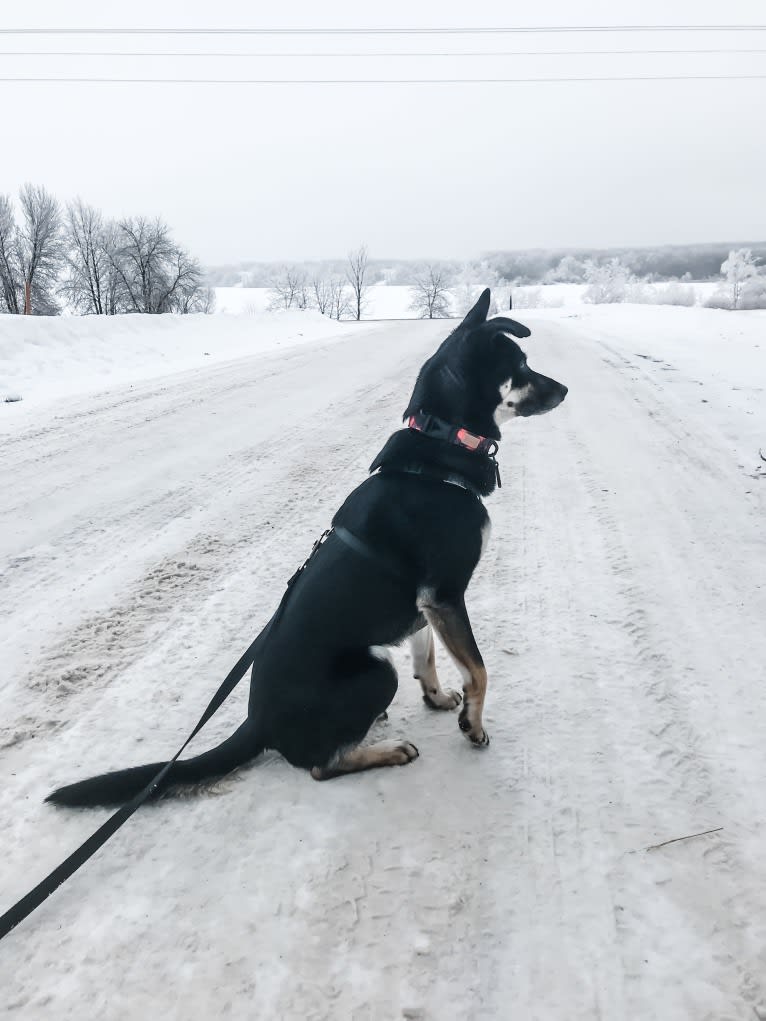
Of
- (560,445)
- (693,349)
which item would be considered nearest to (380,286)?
(693,349)

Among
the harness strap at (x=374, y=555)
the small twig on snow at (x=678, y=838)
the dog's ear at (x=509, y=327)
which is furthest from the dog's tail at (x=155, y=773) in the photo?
the dog's ear at (x=509, y=327)

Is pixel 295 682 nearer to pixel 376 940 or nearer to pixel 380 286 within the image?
pixel 376 940

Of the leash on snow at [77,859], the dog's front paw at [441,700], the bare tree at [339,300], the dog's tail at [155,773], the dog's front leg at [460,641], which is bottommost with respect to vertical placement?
the dog's front paw at [441,700]

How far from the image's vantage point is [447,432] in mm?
2395

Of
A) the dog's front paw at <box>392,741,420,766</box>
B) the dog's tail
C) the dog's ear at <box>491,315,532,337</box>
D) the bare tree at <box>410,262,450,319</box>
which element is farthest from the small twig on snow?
the bare tree at <box>410,262,450,319</box>

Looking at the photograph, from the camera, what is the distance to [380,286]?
98.1 meters

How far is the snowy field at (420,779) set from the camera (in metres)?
1.48

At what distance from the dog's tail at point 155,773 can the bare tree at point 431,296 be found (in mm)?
88137

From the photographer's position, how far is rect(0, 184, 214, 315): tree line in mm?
45000

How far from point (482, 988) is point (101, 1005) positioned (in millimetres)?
901

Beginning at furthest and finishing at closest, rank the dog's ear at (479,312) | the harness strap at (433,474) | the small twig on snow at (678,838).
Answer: the dog's ear at (479,312) < the harness strap at (433,474) < the small twig on snow at (678,838)

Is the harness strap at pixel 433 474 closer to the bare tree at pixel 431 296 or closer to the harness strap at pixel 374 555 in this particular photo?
the harness strap at pixel 374 555

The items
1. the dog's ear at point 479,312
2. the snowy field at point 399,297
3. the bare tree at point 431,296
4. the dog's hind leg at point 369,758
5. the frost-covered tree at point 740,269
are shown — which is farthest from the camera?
the bare tree at point 431,296

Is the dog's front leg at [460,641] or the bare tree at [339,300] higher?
the bare tree at [339,300]
